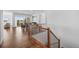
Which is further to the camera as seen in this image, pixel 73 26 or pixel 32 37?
pixel 32 37

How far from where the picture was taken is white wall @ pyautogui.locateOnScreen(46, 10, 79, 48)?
204 cm

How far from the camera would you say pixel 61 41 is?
6.96 ft

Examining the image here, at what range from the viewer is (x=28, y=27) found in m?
2.15

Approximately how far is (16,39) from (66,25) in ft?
3.62

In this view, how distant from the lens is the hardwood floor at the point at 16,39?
2078 millimetres

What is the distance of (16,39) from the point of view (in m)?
2.12

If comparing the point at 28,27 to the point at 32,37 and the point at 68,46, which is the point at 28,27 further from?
the point at 68,46

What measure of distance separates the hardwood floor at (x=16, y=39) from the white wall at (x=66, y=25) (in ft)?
2.04

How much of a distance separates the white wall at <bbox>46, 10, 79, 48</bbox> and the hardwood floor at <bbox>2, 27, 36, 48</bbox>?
622 mm
